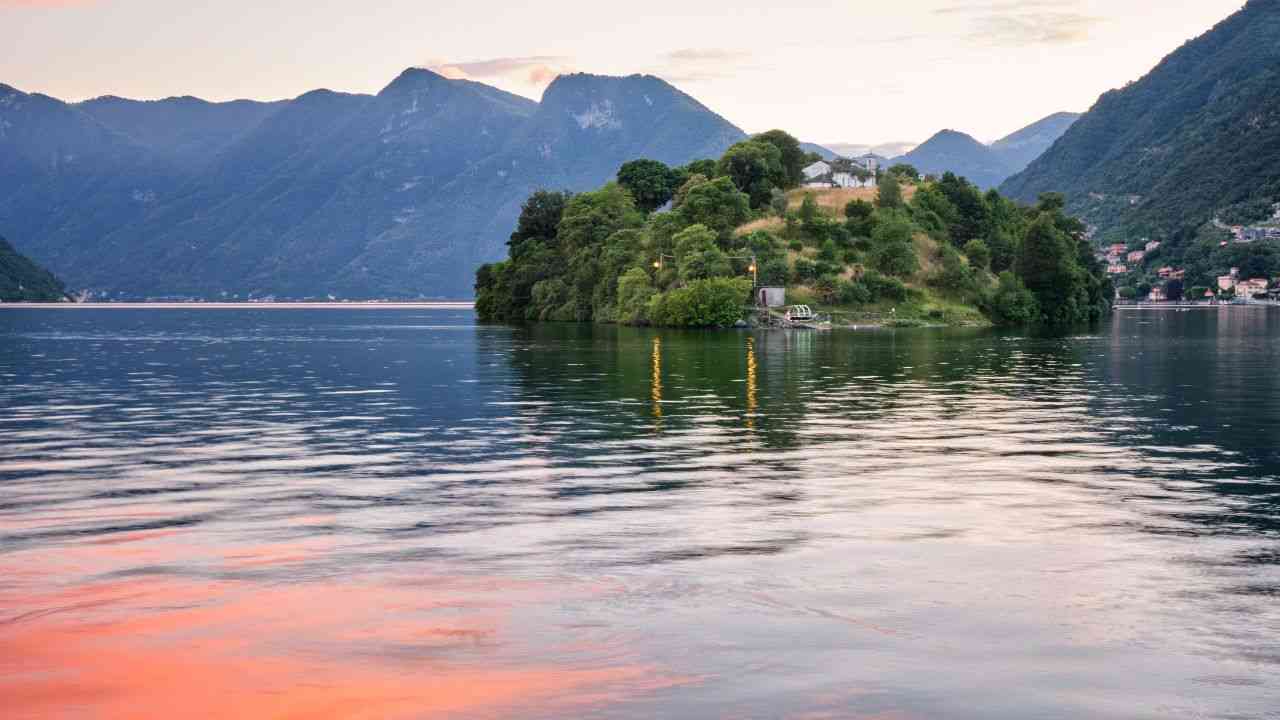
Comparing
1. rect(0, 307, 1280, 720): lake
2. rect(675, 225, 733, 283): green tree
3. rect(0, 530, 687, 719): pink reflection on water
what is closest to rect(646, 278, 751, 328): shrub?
rect(675, 225, 733, 283): green tree

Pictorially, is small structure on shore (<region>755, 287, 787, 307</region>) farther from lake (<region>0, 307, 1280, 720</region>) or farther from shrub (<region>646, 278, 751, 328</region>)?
lake (<region>0, 307, 1280, 720</region>)

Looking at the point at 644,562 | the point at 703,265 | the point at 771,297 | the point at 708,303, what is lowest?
the point at 644,562

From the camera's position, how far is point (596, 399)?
57.0 m

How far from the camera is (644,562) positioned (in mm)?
21141

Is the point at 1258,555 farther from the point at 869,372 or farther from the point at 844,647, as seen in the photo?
the point at 869,372

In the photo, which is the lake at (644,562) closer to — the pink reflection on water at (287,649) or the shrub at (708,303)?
the pink reflection on water at (287,649)

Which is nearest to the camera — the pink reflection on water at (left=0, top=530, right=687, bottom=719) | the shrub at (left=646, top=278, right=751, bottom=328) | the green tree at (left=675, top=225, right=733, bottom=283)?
the pink reflection on water at (left=0, top=530, right=687, bottom=719)

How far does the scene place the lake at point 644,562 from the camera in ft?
46.7

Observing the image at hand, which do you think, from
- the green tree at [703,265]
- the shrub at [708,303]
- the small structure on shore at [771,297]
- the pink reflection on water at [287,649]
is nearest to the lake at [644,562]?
the pink reflection on water at [287,649]

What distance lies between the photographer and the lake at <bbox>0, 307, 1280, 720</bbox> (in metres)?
14.2

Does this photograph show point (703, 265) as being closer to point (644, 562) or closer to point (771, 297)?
point (771, 297)

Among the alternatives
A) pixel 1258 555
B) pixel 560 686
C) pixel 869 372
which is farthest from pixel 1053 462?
pixel 869 372

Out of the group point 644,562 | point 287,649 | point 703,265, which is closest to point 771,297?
point 703,265

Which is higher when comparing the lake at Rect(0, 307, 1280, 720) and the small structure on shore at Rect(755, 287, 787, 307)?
the small structure on shore at Rect(755, 287, 787, 307)
